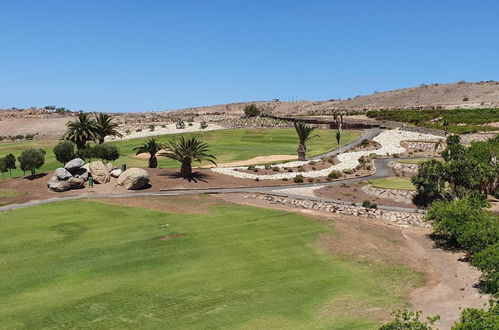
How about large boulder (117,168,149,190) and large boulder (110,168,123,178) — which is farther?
large boulder (110,168,123,178)

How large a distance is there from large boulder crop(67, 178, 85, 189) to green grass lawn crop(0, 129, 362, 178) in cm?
2120

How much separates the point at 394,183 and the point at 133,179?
33707 millimetres

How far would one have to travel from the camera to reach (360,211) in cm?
4781

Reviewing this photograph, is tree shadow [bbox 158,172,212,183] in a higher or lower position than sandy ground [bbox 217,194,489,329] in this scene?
higher

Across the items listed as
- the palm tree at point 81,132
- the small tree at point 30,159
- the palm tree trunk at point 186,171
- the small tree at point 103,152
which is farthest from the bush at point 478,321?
the palm tree at point 81,132

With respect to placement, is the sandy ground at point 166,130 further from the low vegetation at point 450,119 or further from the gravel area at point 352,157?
the low vegetation at point 450,119

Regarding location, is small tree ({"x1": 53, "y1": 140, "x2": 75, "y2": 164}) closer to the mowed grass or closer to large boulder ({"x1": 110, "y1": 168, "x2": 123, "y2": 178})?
large boulder ({"x1": 110, "y1": 168, "x2": 123, "y2": 178})

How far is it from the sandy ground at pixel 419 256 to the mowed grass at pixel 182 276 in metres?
1.42

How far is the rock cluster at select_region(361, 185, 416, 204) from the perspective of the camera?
54.3m

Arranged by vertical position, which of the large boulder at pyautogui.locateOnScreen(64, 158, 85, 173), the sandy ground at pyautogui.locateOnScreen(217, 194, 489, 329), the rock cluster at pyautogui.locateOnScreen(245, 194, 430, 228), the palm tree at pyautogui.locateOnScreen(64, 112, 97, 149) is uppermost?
the palm tree at pyautogui.locateOnScreen(64, 112, 97, 149)

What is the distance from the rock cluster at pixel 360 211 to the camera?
4574 centimetres

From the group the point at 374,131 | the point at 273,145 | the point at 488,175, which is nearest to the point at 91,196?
the point at 488,175

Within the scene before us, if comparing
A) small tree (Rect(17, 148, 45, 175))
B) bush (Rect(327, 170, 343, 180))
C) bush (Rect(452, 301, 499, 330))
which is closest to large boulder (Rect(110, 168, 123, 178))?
small tree (Rect(17, 148, 45, 175))

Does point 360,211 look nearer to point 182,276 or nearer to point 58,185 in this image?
point 182,276
